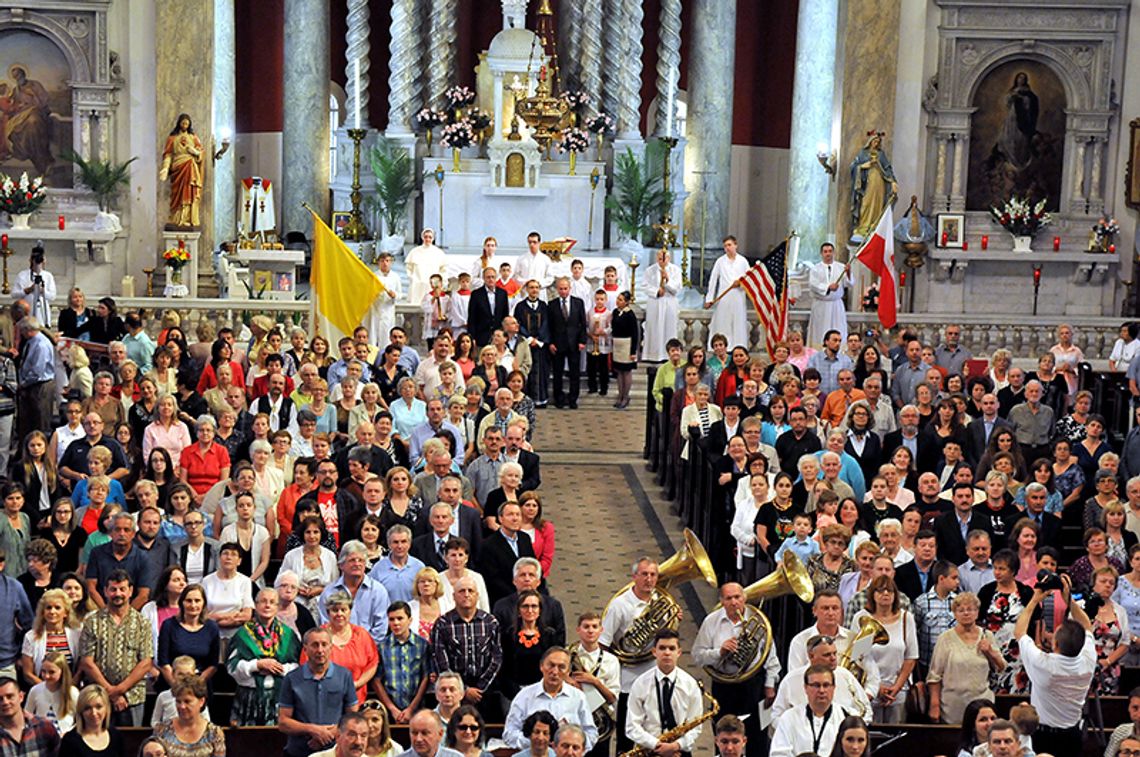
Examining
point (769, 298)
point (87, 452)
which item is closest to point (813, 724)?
point (87, 452)

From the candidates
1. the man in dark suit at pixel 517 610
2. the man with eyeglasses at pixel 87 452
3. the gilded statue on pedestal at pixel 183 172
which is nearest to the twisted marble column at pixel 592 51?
the gilded statue on pedestal at pixel 183 172

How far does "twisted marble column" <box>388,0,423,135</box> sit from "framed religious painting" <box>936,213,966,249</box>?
9.75 metres

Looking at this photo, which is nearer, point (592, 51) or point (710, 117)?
point (592, 51)

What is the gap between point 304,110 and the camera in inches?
1251

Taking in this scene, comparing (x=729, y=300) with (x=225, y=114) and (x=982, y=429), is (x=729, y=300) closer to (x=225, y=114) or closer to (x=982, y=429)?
(x=982, y=429)

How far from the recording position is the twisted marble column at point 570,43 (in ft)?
105

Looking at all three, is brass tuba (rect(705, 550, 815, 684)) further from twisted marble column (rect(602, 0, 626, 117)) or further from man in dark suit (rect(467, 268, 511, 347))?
twisted marble column (rect(602, 0, 626, 117))

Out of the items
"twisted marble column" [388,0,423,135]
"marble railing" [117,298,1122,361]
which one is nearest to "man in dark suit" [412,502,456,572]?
"marble railing" [117,298,1122,361]

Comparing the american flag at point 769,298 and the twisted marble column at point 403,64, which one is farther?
the twisted marble column at point 403,64

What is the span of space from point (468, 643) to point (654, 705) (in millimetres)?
1149

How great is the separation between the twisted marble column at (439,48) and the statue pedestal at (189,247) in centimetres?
681

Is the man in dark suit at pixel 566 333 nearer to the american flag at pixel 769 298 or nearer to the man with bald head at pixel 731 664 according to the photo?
the american flag at pixel 769 298

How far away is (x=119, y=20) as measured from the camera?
1023 inches

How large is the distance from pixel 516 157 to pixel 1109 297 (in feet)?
31.1
